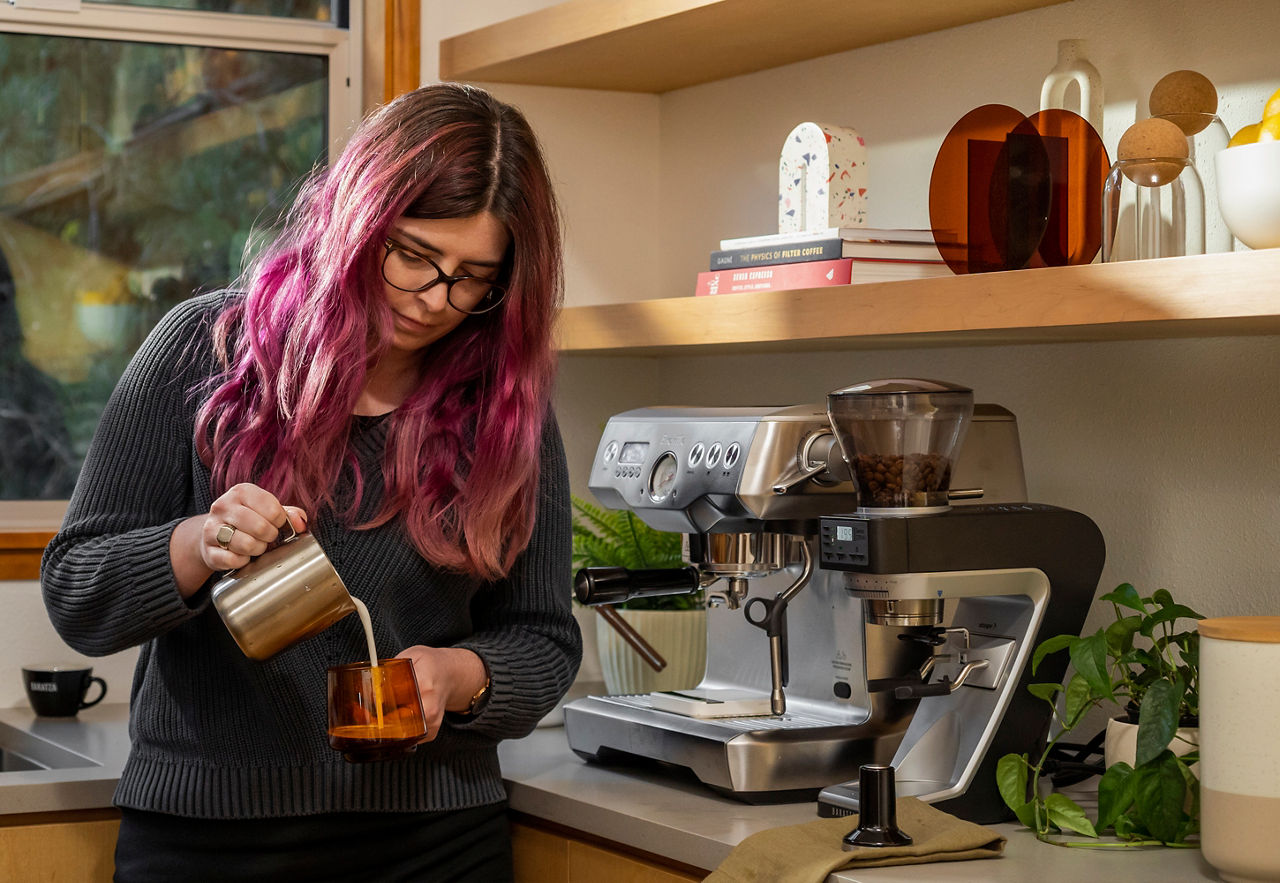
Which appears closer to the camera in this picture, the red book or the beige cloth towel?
the beige cloth towel

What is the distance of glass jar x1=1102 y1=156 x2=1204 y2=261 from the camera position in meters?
1.54

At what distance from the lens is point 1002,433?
170 cm

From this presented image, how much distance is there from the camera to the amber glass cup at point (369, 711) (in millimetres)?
1272

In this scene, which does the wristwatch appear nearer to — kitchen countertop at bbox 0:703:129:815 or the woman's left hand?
the woman's left hand

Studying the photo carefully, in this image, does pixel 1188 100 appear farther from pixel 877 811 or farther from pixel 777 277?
pixel 877 811

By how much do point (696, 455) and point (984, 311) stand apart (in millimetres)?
354

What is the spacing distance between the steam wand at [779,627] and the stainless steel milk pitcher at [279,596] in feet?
1.80

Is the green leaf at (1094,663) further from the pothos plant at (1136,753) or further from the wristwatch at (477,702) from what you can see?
the wristwatch at (477,702)

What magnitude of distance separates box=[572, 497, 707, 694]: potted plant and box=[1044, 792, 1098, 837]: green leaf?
72cm

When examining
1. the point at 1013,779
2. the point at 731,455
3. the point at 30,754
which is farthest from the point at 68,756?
the point at 1013,779

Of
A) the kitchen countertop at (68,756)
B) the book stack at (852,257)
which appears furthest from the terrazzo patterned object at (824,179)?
the kitchen countertop at (68,756)

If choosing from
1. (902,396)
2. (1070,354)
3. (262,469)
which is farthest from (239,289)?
(1070,354)

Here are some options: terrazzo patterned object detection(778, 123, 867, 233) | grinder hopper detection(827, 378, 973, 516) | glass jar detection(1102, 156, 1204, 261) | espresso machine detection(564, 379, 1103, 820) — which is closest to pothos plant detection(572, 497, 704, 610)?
espresso machine detection(564, 379, 1103, 820)

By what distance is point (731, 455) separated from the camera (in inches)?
65.4
